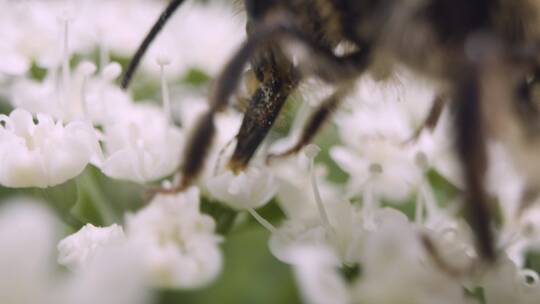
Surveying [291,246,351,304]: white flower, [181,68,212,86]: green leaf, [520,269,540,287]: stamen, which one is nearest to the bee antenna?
[291,246,351,304]: white flower

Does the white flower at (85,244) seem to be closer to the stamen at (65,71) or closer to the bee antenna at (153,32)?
the bee antenna at (153,32)

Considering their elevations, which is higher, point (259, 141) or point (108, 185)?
point (259, 141)

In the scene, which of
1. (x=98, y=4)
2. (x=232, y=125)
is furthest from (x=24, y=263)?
(x=98, y=4)

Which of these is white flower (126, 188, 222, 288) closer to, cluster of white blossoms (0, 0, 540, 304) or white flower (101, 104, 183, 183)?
cluster of white blossoms (0, 0, 540, 304)

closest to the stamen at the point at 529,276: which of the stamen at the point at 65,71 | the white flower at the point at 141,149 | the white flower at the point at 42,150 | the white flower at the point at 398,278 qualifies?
the white flower at the point at 398,278

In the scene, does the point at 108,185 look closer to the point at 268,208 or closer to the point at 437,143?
the point at 268,208

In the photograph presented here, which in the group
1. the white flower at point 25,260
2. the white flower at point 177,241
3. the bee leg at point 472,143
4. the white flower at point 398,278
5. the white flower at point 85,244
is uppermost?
the bee leg at point 472,143
